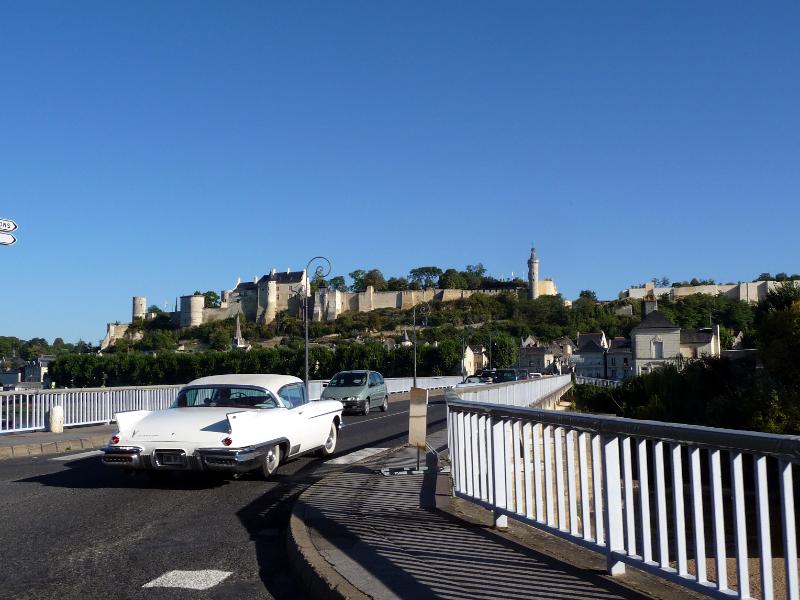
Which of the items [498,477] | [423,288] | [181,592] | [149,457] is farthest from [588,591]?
[423,288]

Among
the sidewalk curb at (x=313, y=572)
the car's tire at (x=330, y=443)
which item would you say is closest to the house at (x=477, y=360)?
the car's tire at (x=330, y=443)

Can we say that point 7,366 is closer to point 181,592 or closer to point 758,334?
point 758,334

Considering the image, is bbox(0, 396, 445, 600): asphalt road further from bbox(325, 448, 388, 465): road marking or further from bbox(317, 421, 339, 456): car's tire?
bbox(317, 421, 339, 456): car's tire

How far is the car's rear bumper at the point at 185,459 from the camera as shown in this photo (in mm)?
9594

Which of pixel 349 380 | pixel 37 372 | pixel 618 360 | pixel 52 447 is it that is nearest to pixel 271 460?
pixel 52 447

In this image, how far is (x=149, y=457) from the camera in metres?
9.92

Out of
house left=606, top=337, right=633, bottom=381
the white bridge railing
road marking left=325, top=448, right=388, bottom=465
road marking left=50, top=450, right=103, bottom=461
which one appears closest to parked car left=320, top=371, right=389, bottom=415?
the white bridge railing

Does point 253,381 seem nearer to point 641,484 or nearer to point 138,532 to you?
point 138,532

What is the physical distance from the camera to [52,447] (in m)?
16.4

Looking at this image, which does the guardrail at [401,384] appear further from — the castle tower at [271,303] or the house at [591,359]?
the castle tower at [271,303]

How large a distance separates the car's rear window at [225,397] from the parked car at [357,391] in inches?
637

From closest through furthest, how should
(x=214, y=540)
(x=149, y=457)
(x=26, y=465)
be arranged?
(x=214, y=540) < (x=149, y=457) < (x=26, y=465)

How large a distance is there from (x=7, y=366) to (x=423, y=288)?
96498 millimetres

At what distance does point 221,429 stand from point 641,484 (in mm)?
6208
